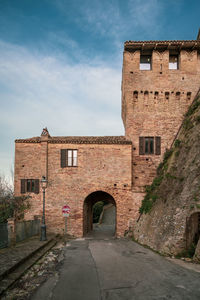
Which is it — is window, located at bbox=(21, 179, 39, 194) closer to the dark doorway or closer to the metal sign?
the metal sign

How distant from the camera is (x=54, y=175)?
60.7 ft

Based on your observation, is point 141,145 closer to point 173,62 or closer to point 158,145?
point 158,145

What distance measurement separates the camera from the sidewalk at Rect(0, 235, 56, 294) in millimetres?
7128

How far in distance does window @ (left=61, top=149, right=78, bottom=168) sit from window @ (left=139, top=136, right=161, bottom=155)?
5945mm

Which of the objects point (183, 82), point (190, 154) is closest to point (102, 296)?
point (190, 154)

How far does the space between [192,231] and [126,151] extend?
30.1 ft

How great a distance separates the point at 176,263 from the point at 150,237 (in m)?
4.21

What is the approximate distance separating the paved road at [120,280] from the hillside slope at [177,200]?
1.61 m

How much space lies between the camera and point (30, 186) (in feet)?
60.4

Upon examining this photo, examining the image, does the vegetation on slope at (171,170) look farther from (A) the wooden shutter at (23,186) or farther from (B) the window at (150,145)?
(A) the wooden shutter at (23,186)

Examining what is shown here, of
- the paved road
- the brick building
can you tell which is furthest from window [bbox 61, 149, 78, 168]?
the paved road

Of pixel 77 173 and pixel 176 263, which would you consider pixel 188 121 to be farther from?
pixel 176 263

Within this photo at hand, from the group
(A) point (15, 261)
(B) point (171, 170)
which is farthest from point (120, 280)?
(B) point (171, 170)

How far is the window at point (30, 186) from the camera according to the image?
18281 millimetres
